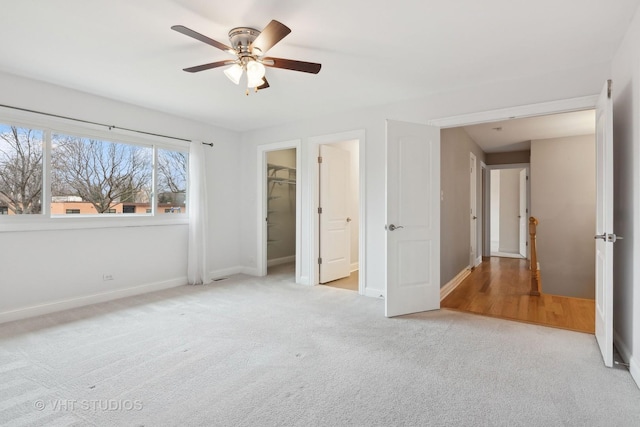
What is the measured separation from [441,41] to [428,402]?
8.70ft

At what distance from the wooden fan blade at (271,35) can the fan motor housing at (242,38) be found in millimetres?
101

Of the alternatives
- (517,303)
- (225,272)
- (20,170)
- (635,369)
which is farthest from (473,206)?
(20,170)

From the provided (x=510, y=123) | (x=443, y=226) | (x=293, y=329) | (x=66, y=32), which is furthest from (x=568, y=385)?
(x=66, y=32)

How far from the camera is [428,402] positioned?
6.48 feet

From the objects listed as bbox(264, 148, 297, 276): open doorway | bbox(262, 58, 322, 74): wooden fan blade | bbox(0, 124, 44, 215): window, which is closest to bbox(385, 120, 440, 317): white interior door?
bbox(262, 58, 322, 74): wooden fan blade

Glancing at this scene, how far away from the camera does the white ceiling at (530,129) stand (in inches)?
187

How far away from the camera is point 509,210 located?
8648 mm

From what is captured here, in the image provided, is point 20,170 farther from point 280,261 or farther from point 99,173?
point 280,261

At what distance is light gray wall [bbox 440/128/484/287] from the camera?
4.43 m

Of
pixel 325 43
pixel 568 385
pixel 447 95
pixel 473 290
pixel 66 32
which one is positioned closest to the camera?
pixel 568 385

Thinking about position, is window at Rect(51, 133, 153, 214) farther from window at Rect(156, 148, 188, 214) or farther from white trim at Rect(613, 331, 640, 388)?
white trim at Rect(613, 331, 640, 388)

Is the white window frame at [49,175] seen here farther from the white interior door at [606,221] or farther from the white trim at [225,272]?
the white interior door at [606,221]

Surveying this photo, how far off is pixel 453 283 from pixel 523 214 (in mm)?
4569

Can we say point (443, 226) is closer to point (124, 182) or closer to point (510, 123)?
point (510, 123)
